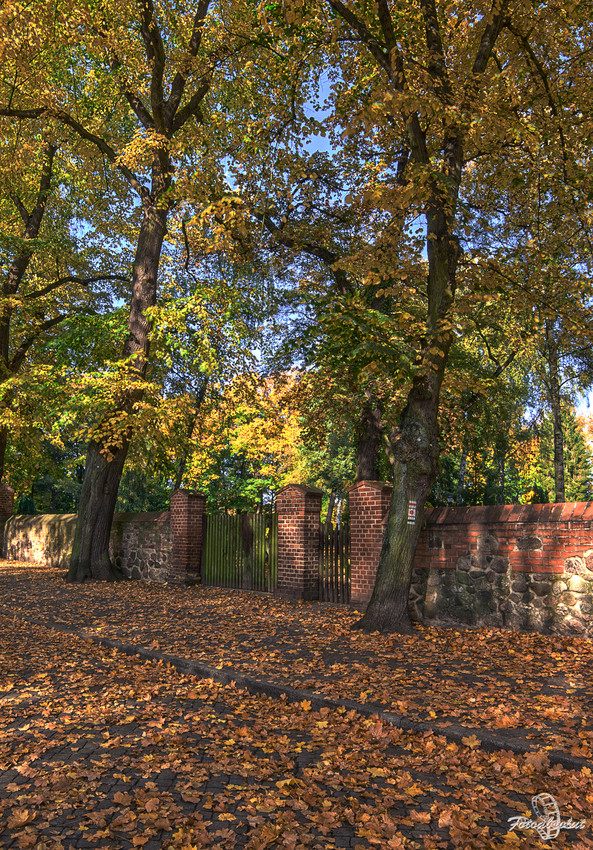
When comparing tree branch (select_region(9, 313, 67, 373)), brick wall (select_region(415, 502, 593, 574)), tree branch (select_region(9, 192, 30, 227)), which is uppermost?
tree branch (select_region(9, 192, 30, 227))

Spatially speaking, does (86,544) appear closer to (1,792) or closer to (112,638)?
(112,638)

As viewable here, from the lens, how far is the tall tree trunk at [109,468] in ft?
51.4

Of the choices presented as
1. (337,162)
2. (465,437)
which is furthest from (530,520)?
(465,437)

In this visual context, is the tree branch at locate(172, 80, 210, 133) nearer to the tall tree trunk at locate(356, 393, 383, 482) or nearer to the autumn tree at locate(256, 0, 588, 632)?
the autumn tree at locate(256, 0, 588, 632)

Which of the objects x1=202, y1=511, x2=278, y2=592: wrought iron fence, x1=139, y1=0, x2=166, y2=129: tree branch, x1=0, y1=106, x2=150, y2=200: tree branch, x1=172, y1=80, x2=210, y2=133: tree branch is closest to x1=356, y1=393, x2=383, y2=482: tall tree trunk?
x1=202, y1=511, x2=278, y2=592: wrought iron fence

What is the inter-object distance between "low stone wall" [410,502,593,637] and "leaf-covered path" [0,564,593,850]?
0.44 meters

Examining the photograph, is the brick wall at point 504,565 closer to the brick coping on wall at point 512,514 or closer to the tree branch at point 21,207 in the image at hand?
the brick coping on wall at point 512,514

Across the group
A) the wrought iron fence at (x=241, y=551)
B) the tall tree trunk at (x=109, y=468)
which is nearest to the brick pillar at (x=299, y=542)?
the wrought iron fence at (x=241, y=551)

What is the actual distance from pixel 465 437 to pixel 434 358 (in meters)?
11.4

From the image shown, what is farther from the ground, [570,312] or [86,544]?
[570,312]

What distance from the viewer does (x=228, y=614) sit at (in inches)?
426

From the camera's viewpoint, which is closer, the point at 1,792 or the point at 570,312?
the point at 1,792
